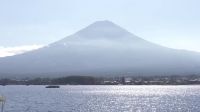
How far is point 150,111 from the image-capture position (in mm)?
74500

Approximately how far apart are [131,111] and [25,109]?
12.9 meters

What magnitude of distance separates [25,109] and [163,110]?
658 inches

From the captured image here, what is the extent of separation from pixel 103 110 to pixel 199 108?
1193 centimetres

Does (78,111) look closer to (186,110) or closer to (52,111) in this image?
(52,111)

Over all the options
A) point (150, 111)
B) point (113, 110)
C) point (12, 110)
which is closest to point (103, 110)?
point (113, 110)

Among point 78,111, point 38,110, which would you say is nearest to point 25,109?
point 38,110

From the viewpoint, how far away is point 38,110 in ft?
245

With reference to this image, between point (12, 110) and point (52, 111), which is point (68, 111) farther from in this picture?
point (12, 110)

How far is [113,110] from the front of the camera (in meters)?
76.4

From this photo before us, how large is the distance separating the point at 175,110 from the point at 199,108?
3.86 meters

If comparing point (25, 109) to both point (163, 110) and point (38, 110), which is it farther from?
point (163, 110)

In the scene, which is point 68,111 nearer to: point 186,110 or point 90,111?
point 90,111

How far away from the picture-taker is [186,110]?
74750 mm

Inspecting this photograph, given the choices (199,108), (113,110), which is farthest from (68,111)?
(199,108)
